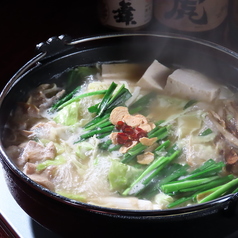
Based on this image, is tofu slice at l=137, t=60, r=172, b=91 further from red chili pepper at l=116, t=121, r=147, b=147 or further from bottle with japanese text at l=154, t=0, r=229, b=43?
bottle with japanese text at l=154, t=0, r=229, b=43

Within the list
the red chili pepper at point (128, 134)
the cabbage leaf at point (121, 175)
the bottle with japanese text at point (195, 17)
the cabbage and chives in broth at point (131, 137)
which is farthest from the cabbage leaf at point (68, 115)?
the bottle with japanese text at point (195, 17)

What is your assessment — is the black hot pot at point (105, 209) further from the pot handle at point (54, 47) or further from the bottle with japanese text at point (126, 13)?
the bottle with japanese text at point (126, 13)

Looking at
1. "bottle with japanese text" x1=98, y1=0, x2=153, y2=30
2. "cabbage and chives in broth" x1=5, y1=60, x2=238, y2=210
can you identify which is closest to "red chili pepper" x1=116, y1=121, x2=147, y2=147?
"cabbage and chives in broth" x1=5, y1=60, x2=238, y2=210

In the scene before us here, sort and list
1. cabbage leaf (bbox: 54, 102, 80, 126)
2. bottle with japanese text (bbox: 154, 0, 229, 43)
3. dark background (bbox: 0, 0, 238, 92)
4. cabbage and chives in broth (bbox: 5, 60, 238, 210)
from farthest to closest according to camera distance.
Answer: dark background (bbox: 0, 0, 238, 92) → bottle with japanese text (bbox: 154, 0, 229, 43) → cabbage leaf (bbox: 54, 102, 80, 126) → cabbage and chives in broth (bbox: 5, 60, 238, 210)

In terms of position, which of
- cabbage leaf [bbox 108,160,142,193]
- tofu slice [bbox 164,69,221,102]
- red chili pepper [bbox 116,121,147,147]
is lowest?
cabbage leaf [bbox 108,160,142,193]

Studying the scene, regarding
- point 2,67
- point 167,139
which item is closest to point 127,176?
point 167,139

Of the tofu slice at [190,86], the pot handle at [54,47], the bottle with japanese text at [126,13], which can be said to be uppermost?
the bottle with japanese text at [126,13]

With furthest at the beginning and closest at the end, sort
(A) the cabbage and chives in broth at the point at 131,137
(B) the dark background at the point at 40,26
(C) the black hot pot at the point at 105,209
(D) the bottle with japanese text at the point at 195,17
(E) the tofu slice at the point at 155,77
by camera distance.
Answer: (B) the dark background at the point at 40,26
(D) the bottle with japanese text at the point at 195,17
(E) the tofu slice at the point at 155,77
(A) the cabbage and chives in broth at the point at 131,137
(C) the black hot pot at the point at 105,209
